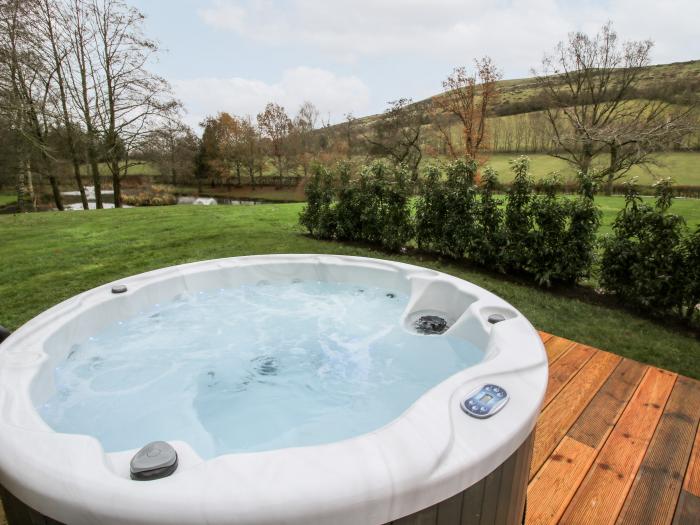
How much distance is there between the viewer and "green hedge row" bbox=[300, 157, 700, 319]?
2.86 metres

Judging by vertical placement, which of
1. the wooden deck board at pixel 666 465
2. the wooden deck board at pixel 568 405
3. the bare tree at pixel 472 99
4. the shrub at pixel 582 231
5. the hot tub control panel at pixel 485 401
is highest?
the bare tree at pixel 472 99

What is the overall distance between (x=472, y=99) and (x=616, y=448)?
560 inches

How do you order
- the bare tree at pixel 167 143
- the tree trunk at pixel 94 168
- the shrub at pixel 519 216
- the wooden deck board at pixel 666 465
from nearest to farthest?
the wooden deck board at pixel 666 465, the shrub at pixel 519 216, the tree trunk at pixel 94 168, the bare tree at pixel 167 143

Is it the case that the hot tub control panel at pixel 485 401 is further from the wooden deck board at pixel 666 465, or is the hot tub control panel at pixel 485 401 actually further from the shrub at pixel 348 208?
the shrub at pixel 348 208

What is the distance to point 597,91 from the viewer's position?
13.0 metres

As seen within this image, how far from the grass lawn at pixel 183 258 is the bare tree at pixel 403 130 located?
9.31 metres

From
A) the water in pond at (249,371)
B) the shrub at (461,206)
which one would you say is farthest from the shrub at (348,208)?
the water in pond at (249,371)

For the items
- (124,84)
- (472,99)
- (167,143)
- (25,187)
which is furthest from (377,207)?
(472,99)

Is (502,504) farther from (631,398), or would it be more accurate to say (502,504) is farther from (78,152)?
(78,152)

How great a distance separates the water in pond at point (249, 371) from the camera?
1.59m

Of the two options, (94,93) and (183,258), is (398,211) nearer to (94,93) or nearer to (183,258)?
(183,258)

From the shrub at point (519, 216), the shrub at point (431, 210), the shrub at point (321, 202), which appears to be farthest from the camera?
the shrub at point (321, 202)

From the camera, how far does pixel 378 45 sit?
296 inches

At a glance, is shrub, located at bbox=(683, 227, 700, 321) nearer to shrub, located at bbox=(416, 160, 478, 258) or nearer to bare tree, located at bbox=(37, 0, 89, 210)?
shrub, located at bbox=(416, 160, 478, 258)
